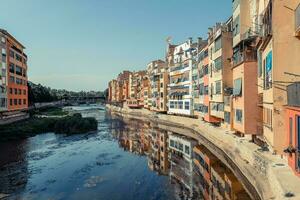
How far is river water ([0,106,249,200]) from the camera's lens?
2230 cm

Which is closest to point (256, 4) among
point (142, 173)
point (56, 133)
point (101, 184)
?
point (142, 173)

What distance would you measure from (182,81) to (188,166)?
3910 centimetres

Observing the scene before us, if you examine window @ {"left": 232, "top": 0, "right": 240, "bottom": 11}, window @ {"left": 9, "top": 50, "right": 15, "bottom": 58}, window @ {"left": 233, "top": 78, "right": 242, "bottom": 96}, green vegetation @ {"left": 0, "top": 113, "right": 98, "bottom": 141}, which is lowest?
green vegetation @ {"left": 0, "top": 113, "right": 98, "bottom": 141}

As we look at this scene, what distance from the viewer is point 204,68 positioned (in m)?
51.2

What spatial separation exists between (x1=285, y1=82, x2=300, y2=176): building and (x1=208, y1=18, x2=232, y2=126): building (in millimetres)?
18155

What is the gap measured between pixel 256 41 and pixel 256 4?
4.02m

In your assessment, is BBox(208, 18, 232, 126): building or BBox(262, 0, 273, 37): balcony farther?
BBox(208, 18, 232, 126): building

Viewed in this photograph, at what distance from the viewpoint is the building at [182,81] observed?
64.3 metres

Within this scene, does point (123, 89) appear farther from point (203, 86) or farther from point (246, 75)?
point (246, 75)

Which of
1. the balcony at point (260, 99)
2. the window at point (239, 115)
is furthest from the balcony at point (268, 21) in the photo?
the window at point (239, 115)

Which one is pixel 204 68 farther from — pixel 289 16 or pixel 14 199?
pixel 14 199

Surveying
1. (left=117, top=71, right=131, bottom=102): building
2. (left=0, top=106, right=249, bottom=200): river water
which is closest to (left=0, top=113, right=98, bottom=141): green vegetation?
(left=0, top=106, right=249, bottom=200): river water

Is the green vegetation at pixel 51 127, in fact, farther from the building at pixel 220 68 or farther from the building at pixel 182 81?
the building at pixel 220 68

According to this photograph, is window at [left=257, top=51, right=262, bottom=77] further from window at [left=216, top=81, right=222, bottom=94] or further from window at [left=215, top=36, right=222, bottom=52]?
window at [left=216, top=81, right=222, bottom=94]
